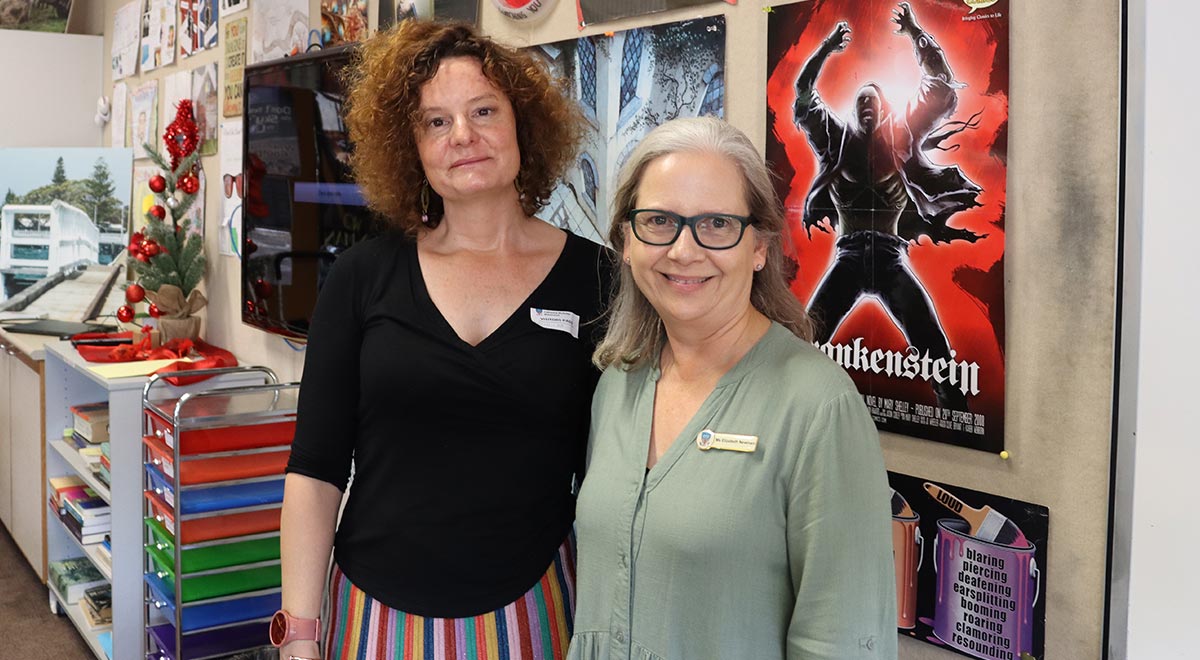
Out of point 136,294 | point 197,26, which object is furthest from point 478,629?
point 197,26

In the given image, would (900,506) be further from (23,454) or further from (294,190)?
(23,454)

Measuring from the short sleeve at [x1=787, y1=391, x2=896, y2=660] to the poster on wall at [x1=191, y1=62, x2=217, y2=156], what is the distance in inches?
130

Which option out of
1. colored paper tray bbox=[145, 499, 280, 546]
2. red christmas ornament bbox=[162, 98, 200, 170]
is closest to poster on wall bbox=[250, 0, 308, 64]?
red christmas ornament bbox=[162, 98, 200, 170]


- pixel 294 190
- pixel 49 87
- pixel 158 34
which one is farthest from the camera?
pixel 49 87

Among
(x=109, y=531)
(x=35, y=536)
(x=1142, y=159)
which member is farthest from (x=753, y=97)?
(x=35, y=536)

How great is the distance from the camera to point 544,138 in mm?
1682

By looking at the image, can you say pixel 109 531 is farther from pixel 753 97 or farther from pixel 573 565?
pixel 753 97

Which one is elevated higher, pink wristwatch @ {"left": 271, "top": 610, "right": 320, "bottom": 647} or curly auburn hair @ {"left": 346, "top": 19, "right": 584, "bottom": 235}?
curly auburn hair @ {"left": 346, "top": 19, "right": 584, "bottom": 235}

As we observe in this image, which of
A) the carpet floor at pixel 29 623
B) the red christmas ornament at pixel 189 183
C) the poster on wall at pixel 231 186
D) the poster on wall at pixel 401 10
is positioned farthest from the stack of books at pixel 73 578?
the poster on wall at pixel 401 10

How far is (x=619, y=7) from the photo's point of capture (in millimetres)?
2047

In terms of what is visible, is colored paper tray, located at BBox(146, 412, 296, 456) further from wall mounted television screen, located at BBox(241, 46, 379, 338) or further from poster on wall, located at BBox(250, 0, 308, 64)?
poster on wall, located at BBox(250, 0, 308, 64)

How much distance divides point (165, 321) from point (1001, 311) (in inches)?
123

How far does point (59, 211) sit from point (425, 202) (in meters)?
3.61

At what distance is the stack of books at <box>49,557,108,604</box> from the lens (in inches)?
142
